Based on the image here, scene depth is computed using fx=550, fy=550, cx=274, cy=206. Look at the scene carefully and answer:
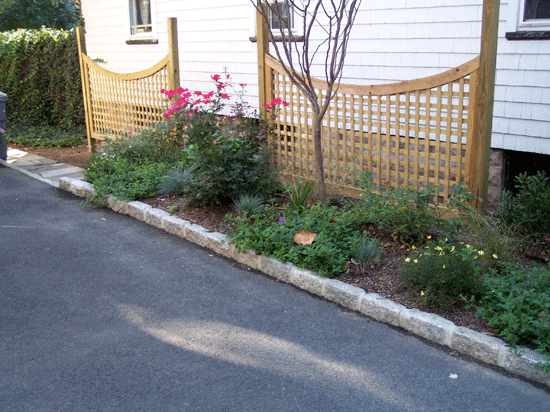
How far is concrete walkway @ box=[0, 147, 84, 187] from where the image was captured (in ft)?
26.5

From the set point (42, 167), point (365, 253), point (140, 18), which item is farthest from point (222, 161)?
point (140, 18)

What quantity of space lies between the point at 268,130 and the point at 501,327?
12.1 ft

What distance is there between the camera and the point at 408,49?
270 inches

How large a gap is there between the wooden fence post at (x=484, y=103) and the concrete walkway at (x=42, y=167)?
5.48 m

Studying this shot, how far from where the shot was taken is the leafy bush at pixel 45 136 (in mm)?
10852

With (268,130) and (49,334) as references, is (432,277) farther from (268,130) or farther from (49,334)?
(268,130)

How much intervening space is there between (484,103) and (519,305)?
1.97 m

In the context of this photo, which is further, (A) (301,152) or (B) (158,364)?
(A) (301,152)

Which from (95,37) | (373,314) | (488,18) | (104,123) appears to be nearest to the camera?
(373,314)

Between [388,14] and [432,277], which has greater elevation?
[388,14]

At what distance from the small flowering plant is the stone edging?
0.20 metres

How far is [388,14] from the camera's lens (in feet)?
22.9


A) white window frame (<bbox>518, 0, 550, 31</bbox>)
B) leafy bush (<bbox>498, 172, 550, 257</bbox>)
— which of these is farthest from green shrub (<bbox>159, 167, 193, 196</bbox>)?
white window frame (<bbox>518, 0, 550, 31</bbox>)

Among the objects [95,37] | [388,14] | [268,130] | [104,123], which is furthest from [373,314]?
[95,37]
